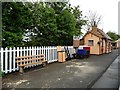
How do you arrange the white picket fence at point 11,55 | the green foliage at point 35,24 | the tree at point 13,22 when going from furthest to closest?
the green foliage at point 35,24 → the tree at point 13,22 → the white picket fence at point 11,55

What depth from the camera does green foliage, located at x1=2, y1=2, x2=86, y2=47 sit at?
13250mm

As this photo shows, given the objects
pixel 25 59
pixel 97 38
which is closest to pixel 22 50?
pixel 25 59

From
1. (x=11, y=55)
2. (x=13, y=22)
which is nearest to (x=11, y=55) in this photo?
(x=11, y=55)

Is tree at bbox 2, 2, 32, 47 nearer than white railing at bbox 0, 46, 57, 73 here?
No

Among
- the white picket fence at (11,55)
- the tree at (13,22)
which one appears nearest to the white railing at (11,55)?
the white picket fence at (11,55)

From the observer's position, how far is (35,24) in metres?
17.4

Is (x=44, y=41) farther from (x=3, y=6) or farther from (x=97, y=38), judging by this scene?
(x=97, y=38)

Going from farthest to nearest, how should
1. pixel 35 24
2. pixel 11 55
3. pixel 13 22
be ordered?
pixel 35 24
pixel 13 22
pixel 11 55

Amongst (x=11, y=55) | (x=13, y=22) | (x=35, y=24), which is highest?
(x=35, y=24)

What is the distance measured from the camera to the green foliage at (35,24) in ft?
43.5

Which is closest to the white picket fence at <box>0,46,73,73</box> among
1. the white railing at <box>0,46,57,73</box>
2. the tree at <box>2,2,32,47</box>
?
the white railing at <box>0,46,57,73</box>

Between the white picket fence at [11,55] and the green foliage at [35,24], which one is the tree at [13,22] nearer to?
the green foliage at [35,24]

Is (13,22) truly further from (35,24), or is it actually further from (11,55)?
(11,55)

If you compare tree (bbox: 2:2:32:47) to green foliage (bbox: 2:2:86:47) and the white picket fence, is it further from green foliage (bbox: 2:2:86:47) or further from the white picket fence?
the white picket fence
